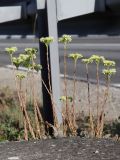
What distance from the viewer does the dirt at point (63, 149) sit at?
5941 millimetres

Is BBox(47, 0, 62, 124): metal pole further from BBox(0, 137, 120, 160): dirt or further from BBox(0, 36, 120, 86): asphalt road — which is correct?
BBox(0, 36, 120, 86): asphalt road

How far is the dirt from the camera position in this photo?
5.94 meters

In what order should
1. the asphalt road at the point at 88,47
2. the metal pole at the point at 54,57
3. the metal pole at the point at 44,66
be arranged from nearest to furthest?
the metal pole at the point at 54,57 < the metal pole at the point at 44,66 < the asphalt road at the point at 88,47

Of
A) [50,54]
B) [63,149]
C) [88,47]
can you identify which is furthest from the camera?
[88,47]

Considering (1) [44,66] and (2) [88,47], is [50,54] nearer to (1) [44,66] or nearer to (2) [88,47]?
(1) [44,66]

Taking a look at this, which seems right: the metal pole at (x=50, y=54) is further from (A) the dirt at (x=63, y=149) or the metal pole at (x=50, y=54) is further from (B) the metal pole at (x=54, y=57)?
(A) the dirt at (x=63, y=149)

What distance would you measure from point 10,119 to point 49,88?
61.8 inches

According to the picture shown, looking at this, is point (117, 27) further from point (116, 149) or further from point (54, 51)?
point (116, 149)

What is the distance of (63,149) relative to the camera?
6215mm

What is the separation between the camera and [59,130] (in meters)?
7.16

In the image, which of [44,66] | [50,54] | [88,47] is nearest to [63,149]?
[50,54]

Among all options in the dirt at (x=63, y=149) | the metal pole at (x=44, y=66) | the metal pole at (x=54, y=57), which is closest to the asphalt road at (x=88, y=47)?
the metal pole at (x=44, y=66)

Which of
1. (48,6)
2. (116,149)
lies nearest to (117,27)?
(48,6)

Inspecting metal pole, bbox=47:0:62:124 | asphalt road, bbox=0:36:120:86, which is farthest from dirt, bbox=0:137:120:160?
asphalt road, bbox=0:36:120:86
